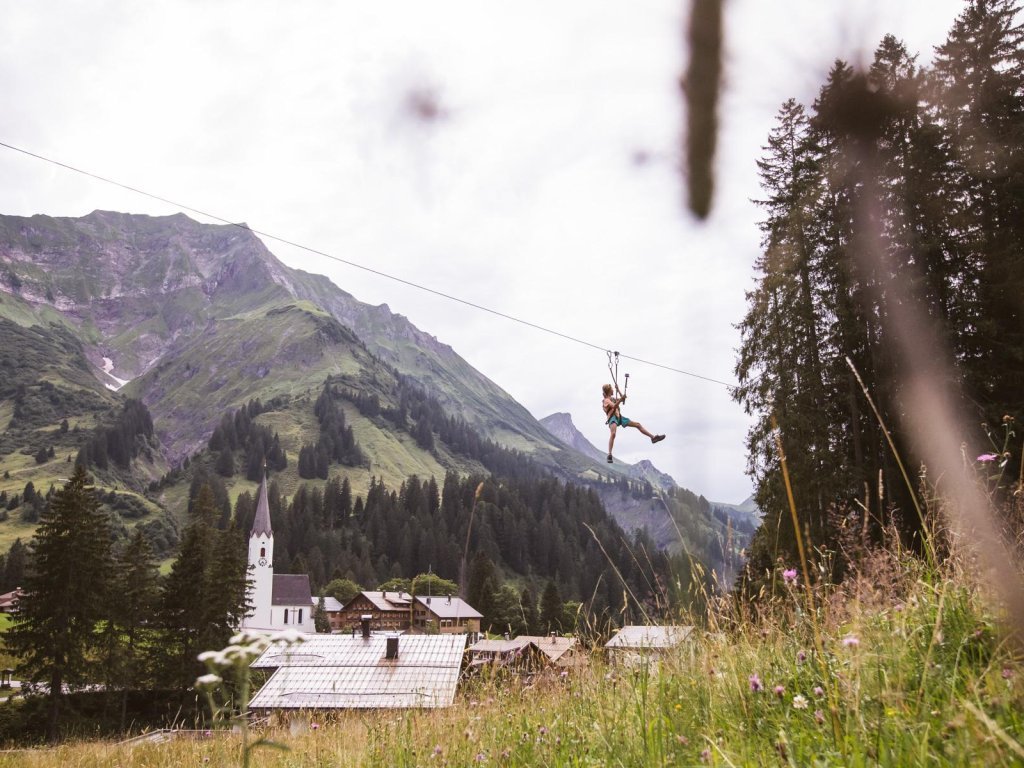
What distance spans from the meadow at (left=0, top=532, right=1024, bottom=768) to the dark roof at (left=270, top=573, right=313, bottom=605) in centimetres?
11710

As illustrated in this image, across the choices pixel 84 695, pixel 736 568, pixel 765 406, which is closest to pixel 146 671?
pixel 84 695

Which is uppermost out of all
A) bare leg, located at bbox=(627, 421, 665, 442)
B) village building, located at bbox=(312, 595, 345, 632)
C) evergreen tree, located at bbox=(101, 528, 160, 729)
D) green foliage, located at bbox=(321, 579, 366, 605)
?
bare leg, located at bbox=(627, 421, 665, 442)

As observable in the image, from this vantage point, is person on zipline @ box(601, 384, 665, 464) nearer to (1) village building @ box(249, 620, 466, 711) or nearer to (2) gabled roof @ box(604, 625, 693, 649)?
(2) gabled roof @ box(604, 625, 693, 649)

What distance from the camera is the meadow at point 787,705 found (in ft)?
7.15

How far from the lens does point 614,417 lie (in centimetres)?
820

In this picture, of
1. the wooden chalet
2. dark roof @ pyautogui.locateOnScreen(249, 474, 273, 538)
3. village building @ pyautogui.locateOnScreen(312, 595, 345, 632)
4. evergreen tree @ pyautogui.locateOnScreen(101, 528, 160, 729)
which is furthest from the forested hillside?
dark roof @ pyautogui.locateOnScreen(249, 474, 273, 538)

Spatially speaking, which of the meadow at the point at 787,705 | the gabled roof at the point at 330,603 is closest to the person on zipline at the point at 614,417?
the meadow at the point at 787,705

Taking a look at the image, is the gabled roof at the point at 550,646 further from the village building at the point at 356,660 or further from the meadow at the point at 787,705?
the village building at the point at 356,660

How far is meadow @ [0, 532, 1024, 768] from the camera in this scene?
2.18 metres

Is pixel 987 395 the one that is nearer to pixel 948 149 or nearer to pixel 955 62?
pixel 948 149

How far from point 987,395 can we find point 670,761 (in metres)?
17.7

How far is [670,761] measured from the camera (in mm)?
2705

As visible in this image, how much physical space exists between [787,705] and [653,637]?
212 cm

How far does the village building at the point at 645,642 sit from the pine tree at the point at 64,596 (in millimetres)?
39273
